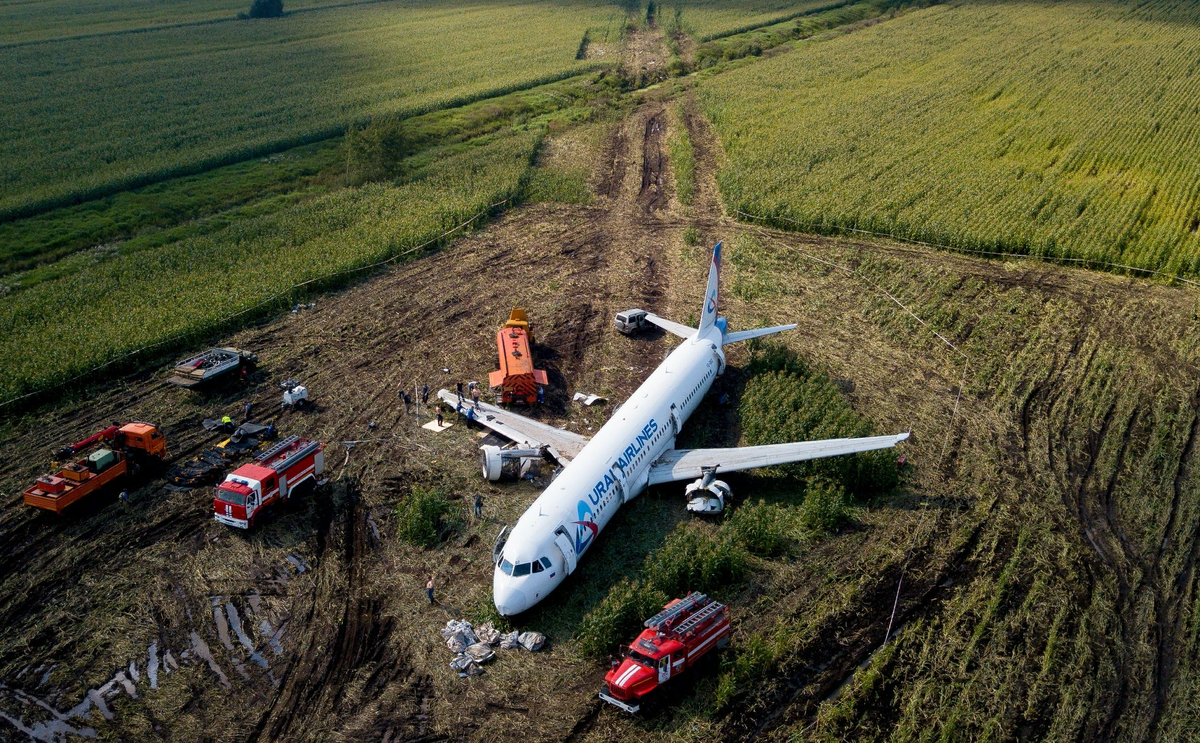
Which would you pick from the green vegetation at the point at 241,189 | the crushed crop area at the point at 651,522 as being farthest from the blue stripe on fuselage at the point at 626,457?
the green vegetation at the point at 241,189

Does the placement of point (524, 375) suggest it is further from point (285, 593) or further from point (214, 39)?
point (214, 39)

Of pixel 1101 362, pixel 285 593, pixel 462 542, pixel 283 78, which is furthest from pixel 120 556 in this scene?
pixel 283 78

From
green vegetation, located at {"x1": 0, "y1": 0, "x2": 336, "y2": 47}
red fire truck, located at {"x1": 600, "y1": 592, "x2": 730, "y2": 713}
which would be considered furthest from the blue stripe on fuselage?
green vegetation, located at {"x1": 0, "y1": 0, "x2": 336, "y2": 47}

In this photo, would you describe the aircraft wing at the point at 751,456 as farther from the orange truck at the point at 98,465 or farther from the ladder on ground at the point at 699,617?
the orange truck at the point at 98,465

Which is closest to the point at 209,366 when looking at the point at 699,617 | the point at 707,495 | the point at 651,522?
the point at 651,522

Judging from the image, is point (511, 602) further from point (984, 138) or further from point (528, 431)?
→ point (984, 138)

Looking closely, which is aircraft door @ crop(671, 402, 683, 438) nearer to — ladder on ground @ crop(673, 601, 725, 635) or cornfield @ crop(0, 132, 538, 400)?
ladder on ground @ crop(673, 601, 725, 635)
